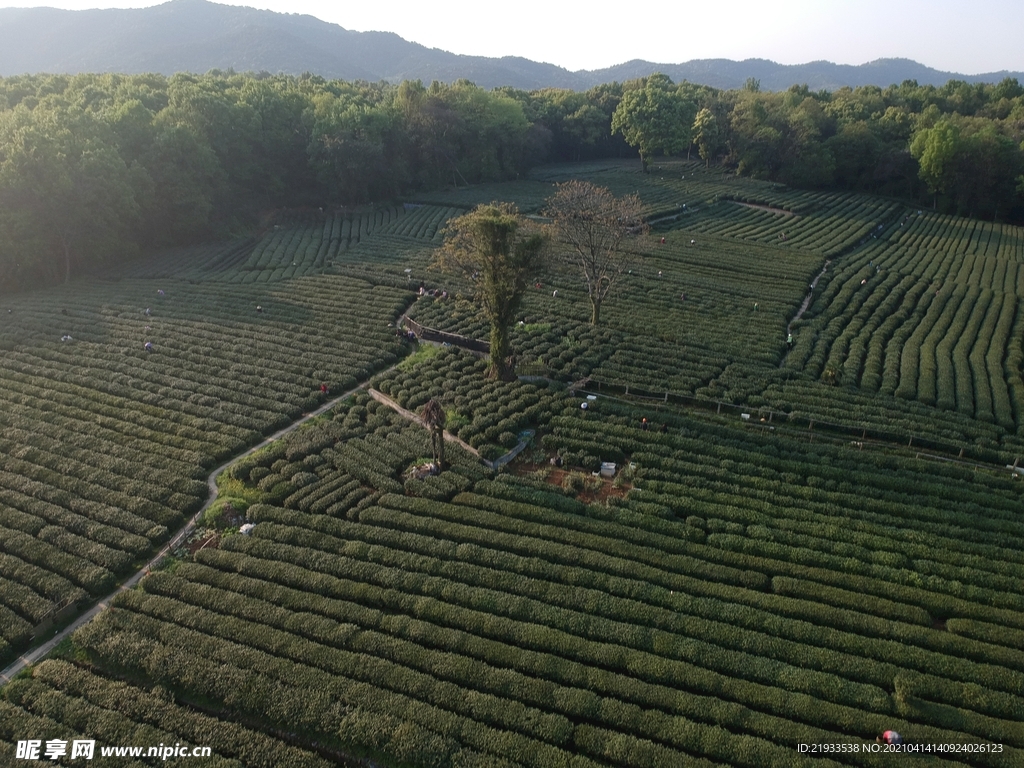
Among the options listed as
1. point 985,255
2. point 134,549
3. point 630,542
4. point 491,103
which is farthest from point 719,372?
point 491,103

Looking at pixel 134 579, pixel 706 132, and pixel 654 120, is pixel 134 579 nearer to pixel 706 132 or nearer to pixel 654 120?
pixel 654 120

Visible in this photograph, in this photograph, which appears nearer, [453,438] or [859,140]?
[453,438]

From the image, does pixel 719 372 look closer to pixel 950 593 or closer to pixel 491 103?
pixel 950 593

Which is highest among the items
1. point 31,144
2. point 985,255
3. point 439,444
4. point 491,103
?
point 491,103

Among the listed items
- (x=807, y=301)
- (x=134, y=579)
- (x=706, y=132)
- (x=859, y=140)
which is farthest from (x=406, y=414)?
(x=859, y=140)

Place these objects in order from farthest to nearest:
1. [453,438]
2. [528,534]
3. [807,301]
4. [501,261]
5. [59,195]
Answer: [59,195] < [807,301] < [501,261] < [453,438] < [528,534]

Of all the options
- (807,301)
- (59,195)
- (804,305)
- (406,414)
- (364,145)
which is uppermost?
(364,145)

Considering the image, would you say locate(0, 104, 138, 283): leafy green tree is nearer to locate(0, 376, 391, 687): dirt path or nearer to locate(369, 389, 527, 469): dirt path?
locate(0, 376, 391, 687): dirt path
